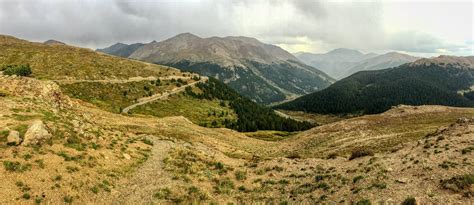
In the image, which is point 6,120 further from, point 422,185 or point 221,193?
point 422,185

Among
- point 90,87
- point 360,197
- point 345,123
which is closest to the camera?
point 360,197

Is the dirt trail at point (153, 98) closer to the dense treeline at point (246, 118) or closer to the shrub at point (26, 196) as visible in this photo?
the dense treeline at point (246, 118)

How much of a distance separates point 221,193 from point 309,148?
3609 centimetres

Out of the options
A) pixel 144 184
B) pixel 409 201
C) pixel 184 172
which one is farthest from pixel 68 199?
pixel 409 201

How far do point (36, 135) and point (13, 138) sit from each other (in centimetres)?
179

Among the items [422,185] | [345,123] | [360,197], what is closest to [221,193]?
[360,197]

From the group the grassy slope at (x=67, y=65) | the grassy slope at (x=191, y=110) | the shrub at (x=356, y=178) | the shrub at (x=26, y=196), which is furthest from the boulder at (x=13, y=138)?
the grassy slope at (x=67, y=65)

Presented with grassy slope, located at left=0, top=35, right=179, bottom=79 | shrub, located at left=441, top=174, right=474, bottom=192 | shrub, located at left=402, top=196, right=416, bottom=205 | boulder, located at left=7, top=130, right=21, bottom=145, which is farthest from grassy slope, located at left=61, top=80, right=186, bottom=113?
shrub, located at left=441, top=174, right=474, bottom=192

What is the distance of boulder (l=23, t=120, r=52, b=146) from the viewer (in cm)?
2791

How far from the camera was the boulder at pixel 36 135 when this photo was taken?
1099 inches

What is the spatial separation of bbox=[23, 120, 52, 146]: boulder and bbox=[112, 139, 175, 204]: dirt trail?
8.85 metres

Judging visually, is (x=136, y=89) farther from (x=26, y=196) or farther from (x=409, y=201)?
(x=409, y=201)

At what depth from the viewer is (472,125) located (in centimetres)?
3947

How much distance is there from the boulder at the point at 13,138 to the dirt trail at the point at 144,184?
9.78 metres
